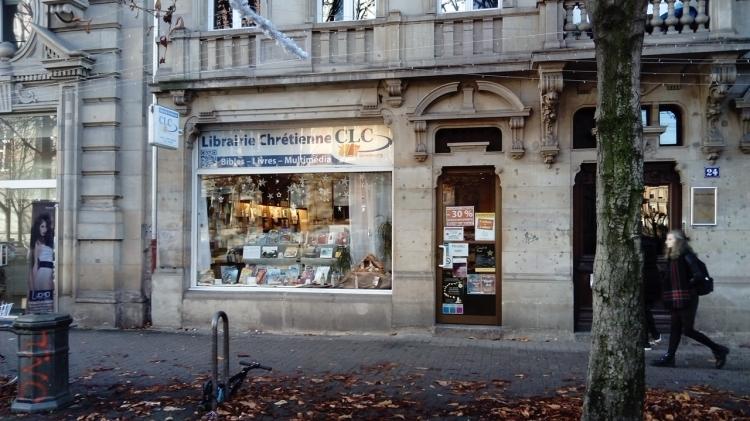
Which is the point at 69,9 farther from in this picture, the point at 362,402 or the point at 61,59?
the point at 362,402

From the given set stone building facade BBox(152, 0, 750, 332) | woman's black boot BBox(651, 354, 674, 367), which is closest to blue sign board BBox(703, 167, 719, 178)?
stone building facade BBox(152, 0, 750, 332)

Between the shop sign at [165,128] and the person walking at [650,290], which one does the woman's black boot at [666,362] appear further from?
the shop sign at [165,128]

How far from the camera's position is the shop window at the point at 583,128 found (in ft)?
31.6

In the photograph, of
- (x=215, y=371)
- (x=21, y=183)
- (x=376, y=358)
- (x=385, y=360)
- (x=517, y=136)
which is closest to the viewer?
(x=215, y=371)

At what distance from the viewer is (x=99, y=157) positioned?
434 inches

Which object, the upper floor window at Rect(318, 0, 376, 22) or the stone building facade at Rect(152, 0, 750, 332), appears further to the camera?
the upper floor window at Rect(318, 0, 376, 22)

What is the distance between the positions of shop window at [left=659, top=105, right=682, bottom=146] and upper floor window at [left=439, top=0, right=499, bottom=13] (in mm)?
3122

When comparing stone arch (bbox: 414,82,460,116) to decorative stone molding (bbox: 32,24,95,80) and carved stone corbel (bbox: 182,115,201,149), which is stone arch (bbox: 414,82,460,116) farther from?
decorative stone molding (bbox: 32,24,95,80)

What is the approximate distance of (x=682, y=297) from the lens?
24.9 ft

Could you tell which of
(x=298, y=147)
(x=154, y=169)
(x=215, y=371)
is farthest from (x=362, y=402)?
(x=154, y=169)

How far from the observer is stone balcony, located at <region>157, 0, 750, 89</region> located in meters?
8.77

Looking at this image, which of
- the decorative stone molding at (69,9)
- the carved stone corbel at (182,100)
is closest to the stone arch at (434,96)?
the carved stone corbel at (182,100)

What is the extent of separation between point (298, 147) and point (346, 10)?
8.16ft

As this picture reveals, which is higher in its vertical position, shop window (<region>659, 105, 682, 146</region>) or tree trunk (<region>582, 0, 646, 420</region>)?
shop window (<region>659, 105, 682, 146</region>)
